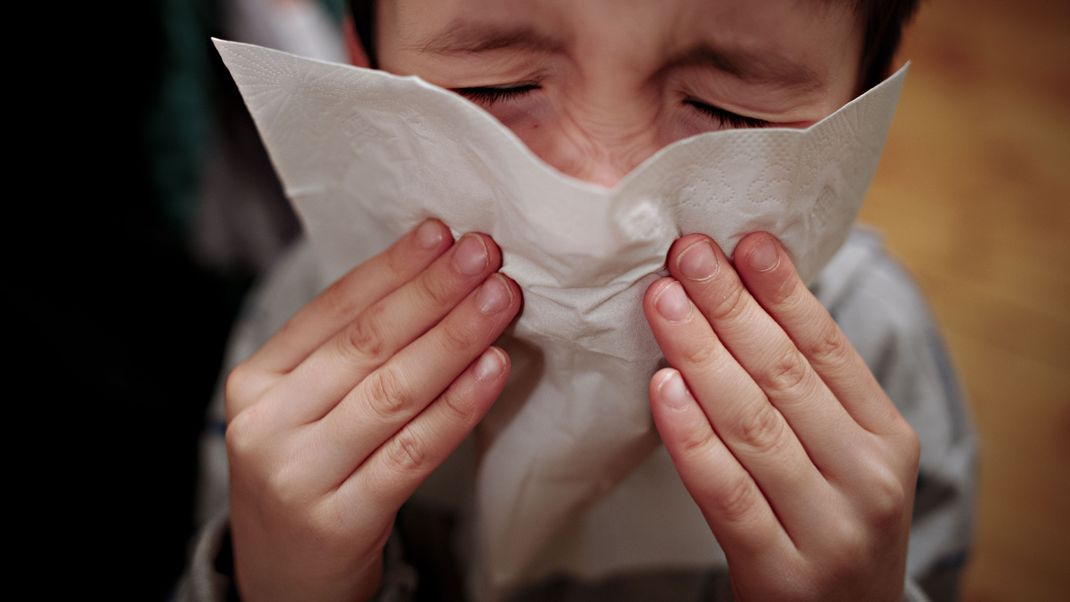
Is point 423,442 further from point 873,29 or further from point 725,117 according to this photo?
point 873,29

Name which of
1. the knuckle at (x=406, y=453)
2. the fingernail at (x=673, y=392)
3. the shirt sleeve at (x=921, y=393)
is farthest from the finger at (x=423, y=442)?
the shirt sleeve at (x=921, y=393)

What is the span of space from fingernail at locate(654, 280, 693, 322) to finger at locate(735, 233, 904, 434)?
0.18ft

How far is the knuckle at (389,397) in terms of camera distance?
54 centimetres

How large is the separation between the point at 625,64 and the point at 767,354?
0.20 metres

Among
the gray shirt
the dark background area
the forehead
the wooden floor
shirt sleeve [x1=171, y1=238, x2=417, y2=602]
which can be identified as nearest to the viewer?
the forehead

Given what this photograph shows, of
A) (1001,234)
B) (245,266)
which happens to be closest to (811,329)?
(245,266)

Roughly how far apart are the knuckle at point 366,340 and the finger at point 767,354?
203mm

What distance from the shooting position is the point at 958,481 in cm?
83

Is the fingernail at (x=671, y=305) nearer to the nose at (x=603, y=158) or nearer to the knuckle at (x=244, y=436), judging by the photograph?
the nose at (x=603, y=158)

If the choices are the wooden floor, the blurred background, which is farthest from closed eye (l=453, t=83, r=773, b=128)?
the wooden floor

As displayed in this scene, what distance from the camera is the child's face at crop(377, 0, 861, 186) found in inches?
18.3

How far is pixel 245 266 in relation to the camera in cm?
114

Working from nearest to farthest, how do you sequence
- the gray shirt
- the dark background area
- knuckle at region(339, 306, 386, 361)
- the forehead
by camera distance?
the forehead < knuckle at region(339, 306, 386, 361) < the gray shirt < the dark background area

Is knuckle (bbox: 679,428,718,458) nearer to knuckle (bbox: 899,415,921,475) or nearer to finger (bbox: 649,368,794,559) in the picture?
finger (bbox: 649,368,794,559)
